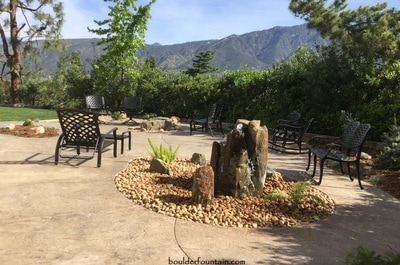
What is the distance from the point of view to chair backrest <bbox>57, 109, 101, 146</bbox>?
527 cm

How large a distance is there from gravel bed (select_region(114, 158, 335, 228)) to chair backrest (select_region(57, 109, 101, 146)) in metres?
0.91

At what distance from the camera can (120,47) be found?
14094 millimetres

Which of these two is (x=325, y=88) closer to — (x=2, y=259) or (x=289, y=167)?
(x=289, y=167)

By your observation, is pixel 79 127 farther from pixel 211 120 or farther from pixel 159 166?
pixel 211 120

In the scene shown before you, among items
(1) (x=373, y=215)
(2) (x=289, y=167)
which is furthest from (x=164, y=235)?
(2) (x=289, y=167)

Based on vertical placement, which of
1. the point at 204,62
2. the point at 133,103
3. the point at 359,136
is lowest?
the point at 359,136

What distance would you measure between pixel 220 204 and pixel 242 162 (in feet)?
1.93

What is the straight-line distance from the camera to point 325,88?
9023mm

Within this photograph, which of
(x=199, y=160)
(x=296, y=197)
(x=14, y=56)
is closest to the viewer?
(x=296, y=197)

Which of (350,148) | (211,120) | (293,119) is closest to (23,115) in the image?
(211,120)

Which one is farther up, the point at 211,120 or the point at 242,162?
the point at 211,120

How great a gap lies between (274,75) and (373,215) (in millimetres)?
7606

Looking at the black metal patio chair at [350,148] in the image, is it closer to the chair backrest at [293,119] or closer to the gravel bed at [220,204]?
the gravel bed at [220,204]

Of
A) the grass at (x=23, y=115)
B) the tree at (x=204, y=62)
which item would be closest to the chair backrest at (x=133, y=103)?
the grass at (x=23, y=115)
